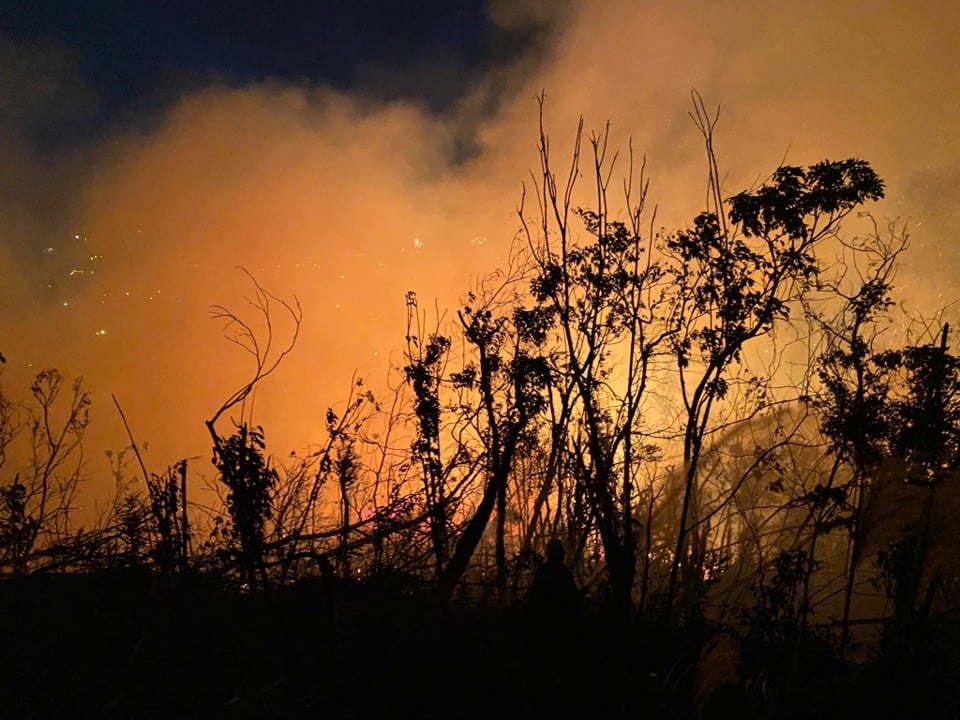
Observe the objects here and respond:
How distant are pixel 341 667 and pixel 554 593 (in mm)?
2360

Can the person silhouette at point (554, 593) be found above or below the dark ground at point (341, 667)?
above

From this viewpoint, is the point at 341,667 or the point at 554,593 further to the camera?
the point at 554,593

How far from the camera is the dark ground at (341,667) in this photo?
6.91 m

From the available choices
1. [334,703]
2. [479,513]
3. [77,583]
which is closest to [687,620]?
[479,513]

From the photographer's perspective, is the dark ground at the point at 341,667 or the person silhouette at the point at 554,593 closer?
the dark ground at the point at 341,667

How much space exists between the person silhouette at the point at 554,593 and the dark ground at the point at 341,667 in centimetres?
18

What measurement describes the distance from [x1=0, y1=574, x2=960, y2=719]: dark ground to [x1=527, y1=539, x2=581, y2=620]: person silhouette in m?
0.18

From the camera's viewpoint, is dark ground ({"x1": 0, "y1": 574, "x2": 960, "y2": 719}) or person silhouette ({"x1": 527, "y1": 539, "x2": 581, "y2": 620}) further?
person silhouette ({"x1": 527, "y1": 539, "x2": 581, "y2": 620})

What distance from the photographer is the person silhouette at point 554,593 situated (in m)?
8.15

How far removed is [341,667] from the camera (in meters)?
7.55

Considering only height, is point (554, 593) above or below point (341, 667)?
above

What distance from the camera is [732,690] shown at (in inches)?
298

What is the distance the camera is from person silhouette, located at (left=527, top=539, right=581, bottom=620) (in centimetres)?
815

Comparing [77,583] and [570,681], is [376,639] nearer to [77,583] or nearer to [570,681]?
[570,681]
